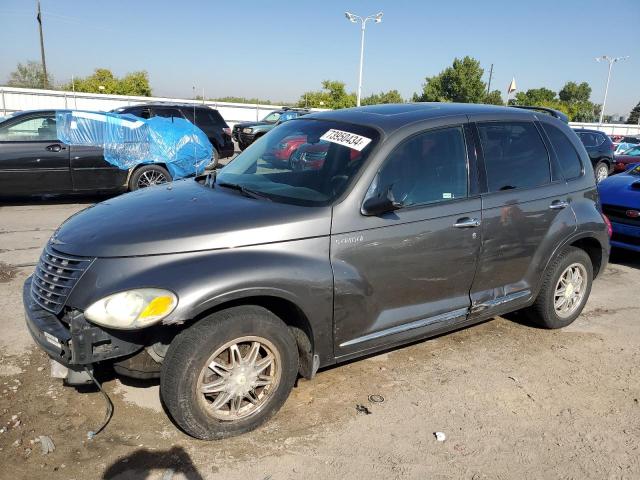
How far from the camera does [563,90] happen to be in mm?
102875

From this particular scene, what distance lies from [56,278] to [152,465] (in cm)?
113

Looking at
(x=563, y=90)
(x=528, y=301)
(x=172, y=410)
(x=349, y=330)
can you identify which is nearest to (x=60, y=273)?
(x=172, y=410)

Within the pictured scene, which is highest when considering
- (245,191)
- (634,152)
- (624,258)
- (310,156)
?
(310,156)

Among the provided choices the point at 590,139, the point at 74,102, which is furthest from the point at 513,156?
the point at 74,102

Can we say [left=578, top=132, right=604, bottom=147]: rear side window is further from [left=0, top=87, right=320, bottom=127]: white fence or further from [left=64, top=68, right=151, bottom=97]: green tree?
[left=64, top=68, right=151, bottom=97]: green tree

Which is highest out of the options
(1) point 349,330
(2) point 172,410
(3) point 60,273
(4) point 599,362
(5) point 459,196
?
(5) point 459,196

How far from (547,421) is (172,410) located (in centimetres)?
230

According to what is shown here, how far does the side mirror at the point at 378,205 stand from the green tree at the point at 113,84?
55339 mm

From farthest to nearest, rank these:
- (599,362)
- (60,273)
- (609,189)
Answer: (609,189) → (599,362) → (60,273)

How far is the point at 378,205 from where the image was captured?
310 cm

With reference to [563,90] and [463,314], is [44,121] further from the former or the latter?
[563,90]

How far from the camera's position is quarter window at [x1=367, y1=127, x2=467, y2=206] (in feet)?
10.9

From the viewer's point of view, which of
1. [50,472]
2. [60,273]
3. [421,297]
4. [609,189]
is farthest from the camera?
[609,189]

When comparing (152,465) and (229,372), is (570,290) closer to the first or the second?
(229,372)
